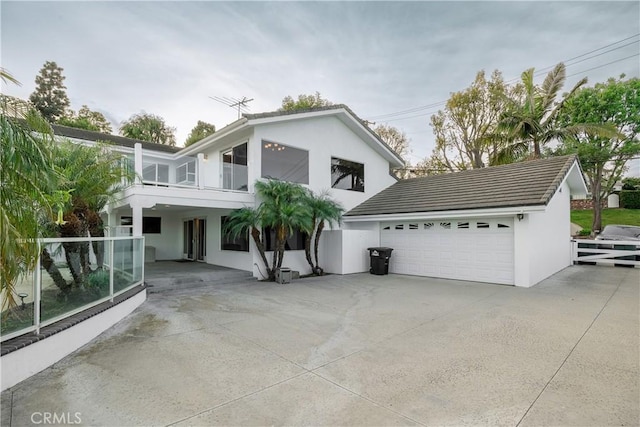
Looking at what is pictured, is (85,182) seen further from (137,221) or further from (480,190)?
(480,190)

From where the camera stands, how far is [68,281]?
5059mm

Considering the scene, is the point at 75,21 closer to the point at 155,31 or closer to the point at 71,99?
the point at 155,31

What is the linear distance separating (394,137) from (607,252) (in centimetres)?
1862

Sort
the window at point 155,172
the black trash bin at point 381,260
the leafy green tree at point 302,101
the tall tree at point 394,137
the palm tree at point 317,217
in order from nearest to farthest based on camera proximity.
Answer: the window at point 155,172 < the palm tree at point 317,217 < the black trash bin at point 381,260 < the leafy green tree at point 302,101 < the tall tree at point 394,137

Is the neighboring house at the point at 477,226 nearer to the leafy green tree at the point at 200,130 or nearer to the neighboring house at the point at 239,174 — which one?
the neighboring house at the point at 239,174

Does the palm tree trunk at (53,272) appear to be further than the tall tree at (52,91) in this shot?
No

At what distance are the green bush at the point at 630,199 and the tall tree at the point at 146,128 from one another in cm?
4684

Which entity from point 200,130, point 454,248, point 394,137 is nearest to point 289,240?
point 454,248

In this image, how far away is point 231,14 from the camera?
11281mm

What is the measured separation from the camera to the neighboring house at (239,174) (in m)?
9.93

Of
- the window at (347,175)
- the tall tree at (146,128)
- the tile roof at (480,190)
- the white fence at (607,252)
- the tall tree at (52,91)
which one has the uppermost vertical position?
the tall tree at (52,91)

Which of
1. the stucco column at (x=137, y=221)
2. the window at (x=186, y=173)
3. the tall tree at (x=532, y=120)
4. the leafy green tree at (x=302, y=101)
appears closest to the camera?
the stucco column at (x=137, y=221)

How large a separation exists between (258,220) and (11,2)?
8.94 meters

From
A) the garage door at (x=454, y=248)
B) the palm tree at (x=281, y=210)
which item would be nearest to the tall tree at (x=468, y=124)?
the garage door at (x=454, y=248)
